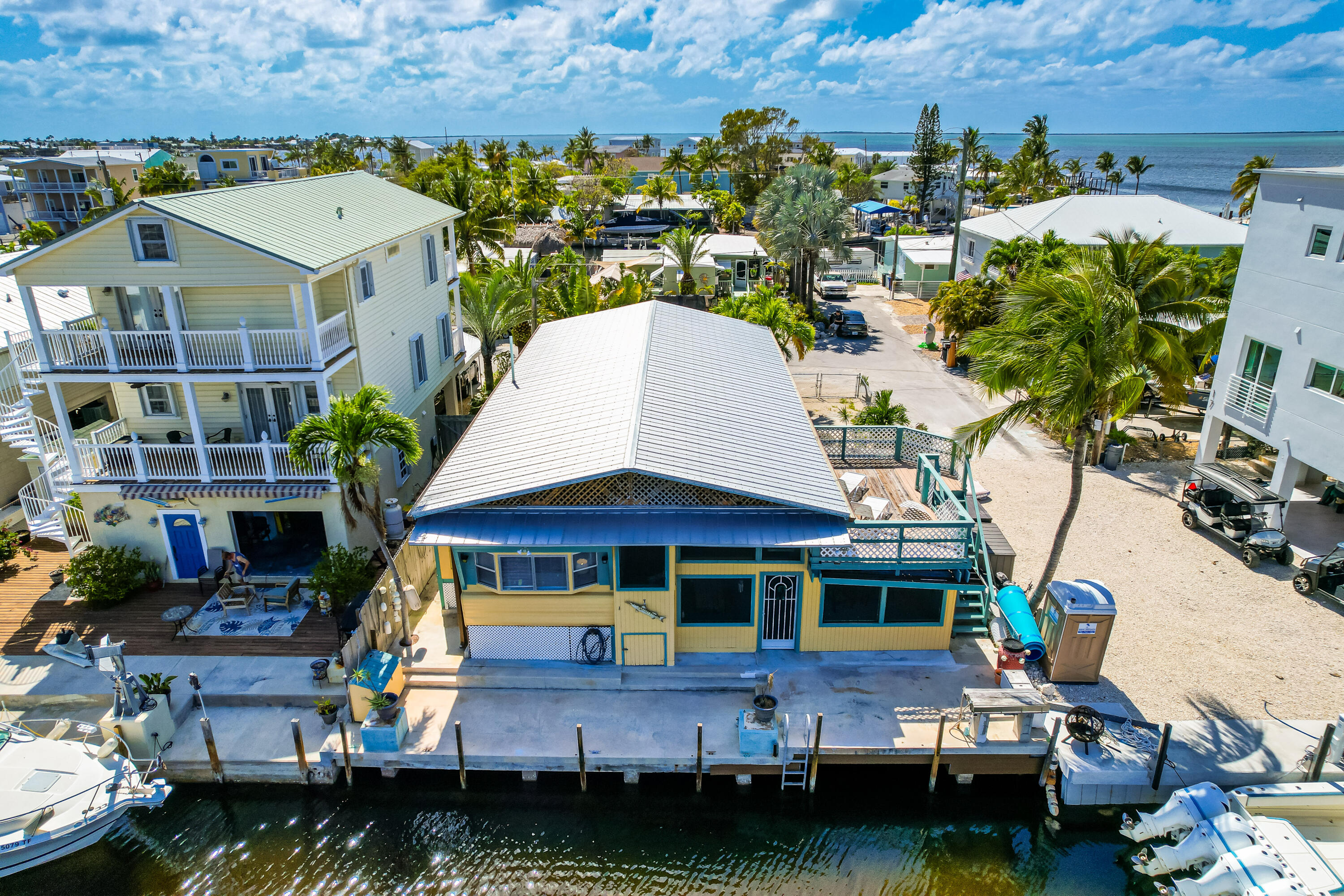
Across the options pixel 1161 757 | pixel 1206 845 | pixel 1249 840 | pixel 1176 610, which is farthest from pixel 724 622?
pixel 1176 610

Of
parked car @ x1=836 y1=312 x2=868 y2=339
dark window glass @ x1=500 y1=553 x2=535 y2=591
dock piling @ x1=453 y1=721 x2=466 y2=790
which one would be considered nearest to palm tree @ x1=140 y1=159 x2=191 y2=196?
parked car @ x1=836 y1=312 x2=868 y2=339

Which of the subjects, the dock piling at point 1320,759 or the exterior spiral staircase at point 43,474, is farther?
the exterior spiral staircase at point 43,474

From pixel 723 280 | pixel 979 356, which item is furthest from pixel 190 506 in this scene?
pixel 723 280

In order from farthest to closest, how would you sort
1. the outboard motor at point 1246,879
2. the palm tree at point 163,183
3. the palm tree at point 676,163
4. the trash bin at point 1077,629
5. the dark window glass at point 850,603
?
1. the palm tree at point 676,163
2. the palm tree at point 163,183
3. the dark window glass at point 850,603
4. the trash bin at point 1077,629
5. the outboard motor at point 1246,879


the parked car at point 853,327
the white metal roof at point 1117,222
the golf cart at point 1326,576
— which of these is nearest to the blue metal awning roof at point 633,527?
the golf cart at point 1326,576

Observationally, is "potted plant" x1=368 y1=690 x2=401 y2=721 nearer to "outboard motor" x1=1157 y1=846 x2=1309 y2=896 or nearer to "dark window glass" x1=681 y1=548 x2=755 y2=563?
"dark window glass" x1=681 y1=548 x2=755 y2=563

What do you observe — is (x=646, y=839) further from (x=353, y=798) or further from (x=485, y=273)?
(x=485, y=273)

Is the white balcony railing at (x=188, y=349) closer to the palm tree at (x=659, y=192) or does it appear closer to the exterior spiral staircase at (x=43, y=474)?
the exterior spiral staircase at (x=43, y=474)
